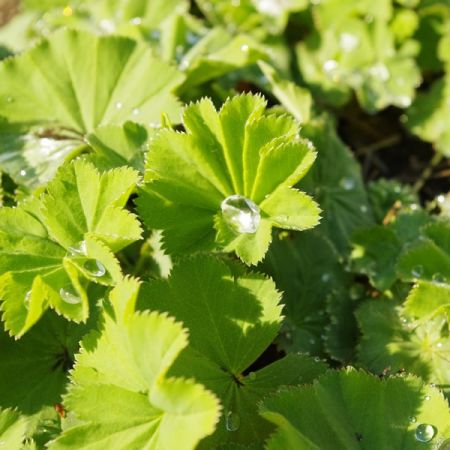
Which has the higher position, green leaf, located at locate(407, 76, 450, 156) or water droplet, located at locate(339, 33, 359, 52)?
water droplet, located at locate(339, 33, 359, 52)

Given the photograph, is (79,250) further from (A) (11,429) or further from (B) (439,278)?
(B) (439,278)

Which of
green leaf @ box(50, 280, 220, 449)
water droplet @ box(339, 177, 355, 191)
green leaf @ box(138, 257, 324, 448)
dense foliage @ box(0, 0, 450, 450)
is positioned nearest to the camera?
green leaf @ box(50, 280, 220, 449)

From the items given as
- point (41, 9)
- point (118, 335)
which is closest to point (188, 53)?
point (41, 9)

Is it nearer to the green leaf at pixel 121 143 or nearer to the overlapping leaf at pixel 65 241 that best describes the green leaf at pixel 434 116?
the green leaf at pixel 121 143

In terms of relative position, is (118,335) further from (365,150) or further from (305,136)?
(365,150)

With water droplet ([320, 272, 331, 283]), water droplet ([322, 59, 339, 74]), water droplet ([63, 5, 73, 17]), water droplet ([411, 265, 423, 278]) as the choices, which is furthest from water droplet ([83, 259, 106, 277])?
water droplet ([322, 59, 339, 74])

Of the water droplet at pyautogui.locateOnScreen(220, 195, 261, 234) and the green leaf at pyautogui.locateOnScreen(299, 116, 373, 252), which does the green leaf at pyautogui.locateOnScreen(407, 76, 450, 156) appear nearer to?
the green leaf at pyautogui.locateOnScreen(299, 116, 373, 252)
